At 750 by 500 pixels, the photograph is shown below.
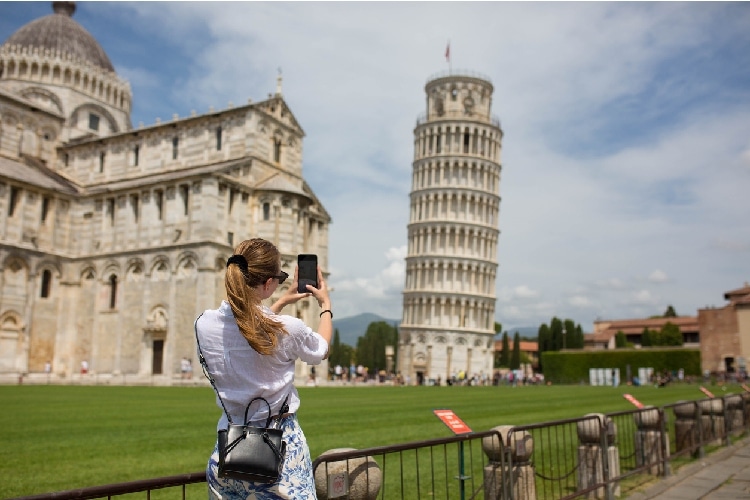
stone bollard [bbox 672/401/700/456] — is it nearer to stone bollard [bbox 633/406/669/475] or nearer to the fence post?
the fence post

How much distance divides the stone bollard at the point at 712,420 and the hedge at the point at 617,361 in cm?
5292

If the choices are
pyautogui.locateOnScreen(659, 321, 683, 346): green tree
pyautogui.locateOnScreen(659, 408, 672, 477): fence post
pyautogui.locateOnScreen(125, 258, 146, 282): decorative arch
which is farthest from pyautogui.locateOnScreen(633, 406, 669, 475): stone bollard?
pyautogui.locateOnScreen(659, 321, 683, 346): green tree

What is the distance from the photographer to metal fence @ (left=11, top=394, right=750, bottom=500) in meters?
4.64

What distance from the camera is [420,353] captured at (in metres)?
74.5

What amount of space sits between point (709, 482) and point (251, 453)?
965 cm

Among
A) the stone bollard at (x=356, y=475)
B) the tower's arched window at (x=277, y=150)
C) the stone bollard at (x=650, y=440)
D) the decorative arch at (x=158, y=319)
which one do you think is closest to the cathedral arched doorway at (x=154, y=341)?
the decorative arch at (x=158, y=319)

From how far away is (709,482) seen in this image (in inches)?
406

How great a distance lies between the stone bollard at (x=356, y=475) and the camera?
4.64m

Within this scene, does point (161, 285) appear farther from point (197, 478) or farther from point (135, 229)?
point (197, 478)

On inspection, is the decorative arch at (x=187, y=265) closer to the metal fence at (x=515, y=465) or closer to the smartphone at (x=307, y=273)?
the metal fence at (x=515, y=465)

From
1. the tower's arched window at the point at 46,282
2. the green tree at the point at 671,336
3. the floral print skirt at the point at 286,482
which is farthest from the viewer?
the green tree at the point at 671,336

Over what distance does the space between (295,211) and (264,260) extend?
142 feet

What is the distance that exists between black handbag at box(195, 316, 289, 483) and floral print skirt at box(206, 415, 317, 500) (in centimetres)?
7

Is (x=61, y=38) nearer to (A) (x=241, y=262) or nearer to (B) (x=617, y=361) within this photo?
(B) (x=617, y=361)
